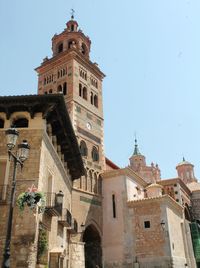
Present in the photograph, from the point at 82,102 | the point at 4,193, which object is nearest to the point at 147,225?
the point at 82,102

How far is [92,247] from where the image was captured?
25.9m

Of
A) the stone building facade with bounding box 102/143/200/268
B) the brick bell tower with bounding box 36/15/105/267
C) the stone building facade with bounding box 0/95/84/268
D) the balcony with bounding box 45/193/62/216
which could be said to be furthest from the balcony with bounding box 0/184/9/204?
the stone building facade with bounding box 102/143/200/268

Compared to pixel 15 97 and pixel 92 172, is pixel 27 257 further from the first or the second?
pixel 92 172

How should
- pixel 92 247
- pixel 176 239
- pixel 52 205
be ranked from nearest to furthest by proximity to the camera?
pixel 52 205, pixel 176 239, pixel 92 247

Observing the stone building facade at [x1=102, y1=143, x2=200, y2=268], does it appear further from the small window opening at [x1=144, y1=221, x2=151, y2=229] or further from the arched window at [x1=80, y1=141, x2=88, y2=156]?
the arched window at [x1=80, y1=141, x2=88, y2=156]

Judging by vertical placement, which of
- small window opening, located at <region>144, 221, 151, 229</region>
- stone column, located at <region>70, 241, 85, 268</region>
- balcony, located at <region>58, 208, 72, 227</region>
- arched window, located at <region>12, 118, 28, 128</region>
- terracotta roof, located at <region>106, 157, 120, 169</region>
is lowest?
stone column, located at <region>70, 241, 85, 268</region>

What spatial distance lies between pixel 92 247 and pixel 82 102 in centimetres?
1251

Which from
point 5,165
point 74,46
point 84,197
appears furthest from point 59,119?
point 74,46

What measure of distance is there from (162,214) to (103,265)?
620 centimetres

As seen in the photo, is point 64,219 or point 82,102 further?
point 82,102

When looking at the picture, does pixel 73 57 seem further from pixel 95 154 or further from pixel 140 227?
pixel 140 227

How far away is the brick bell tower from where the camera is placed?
25531mm

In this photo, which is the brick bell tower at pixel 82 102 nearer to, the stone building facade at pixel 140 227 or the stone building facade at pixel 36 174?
the stone building facade at pixel 140 227

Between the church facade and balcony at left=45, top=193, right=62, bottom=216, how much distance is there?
1.7 inches
